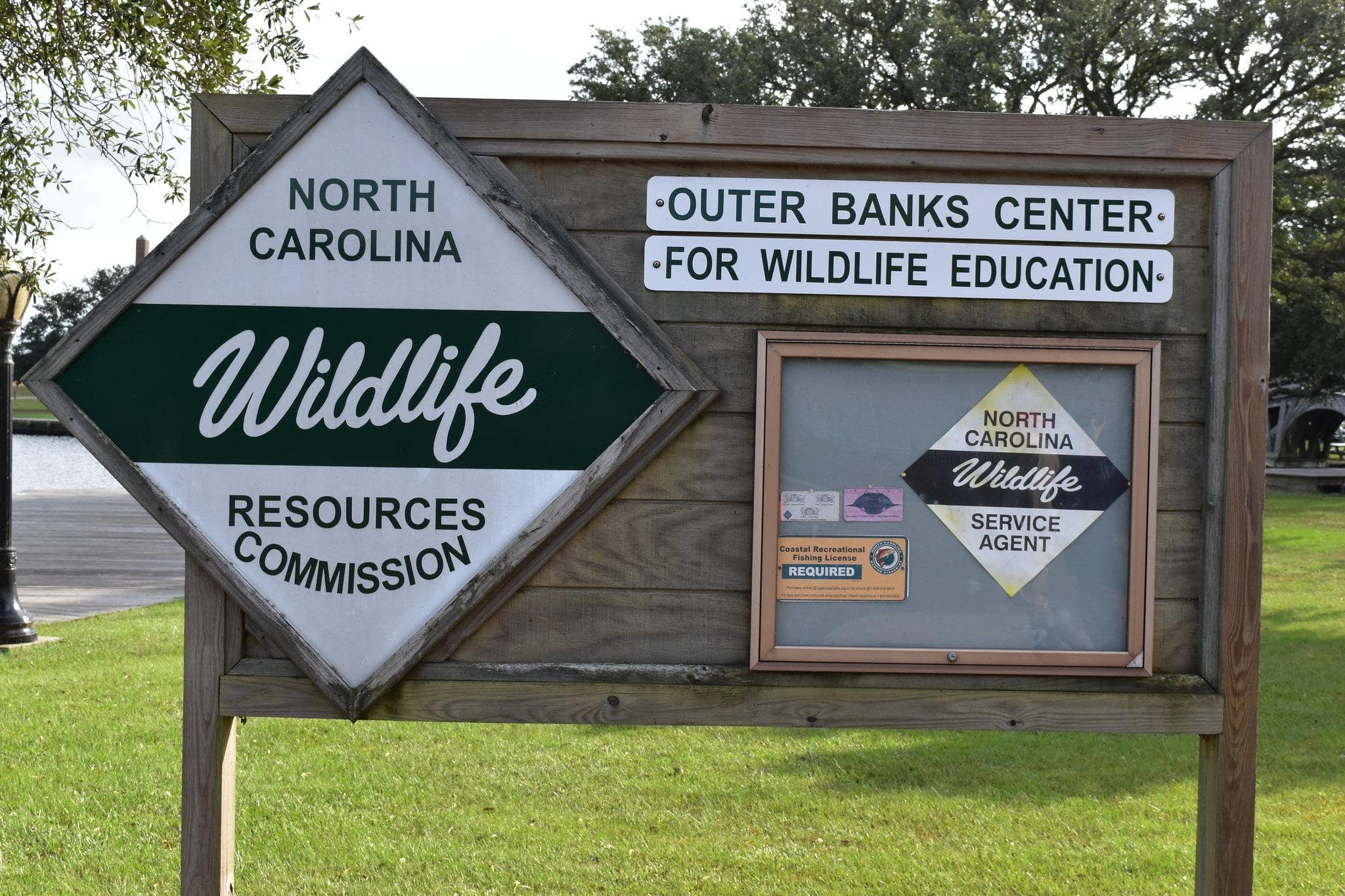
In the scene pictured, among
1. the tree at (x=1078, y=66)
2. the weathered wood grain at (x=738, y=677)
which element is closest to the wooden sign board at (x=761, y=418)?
the weathered wood grain at (x=738, y=677)

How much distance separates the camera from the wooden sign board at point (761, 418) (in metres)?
2.86

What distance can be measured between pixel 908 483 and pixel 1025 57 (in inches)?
940

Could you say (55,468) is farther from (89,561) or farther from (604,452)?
(604,452)

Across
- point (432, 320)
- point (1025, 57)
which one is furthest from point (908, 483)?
point (1025, 57)

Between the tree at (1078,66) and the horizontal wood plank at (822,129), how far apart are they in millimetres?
21517

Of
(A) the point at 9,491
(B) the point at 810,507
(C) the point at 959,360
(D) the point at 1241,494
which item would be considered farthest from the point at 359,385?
(A) the point at 9,491

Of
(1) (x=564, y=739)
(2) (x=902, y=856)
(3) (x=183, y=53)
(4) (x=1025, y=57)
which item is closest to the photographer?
(2) (x=902, y=856)

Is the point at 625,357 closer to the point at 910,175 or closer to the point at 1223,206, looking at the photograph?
the point at 910,175

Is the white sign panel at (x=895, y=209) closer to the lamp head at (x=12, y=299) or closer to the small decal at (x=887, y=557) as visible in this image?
the small decal at (x=887, y=557)

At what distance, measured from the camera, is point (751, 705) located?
9.45ft

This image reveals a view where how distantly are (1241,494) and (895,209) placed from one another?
3.70ft

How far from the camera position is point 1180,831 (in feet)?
15.6

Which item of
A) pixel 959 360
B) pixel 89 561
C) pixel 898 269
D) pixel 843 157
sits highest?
pixel 843 157

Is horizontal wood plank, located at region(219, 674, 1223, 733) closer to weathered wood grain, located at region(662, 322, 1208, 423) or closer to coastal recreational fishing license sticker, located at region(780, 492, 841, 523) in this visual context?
coastal recreational fishing license sticker, located at region(780, 492, 841, 523)
